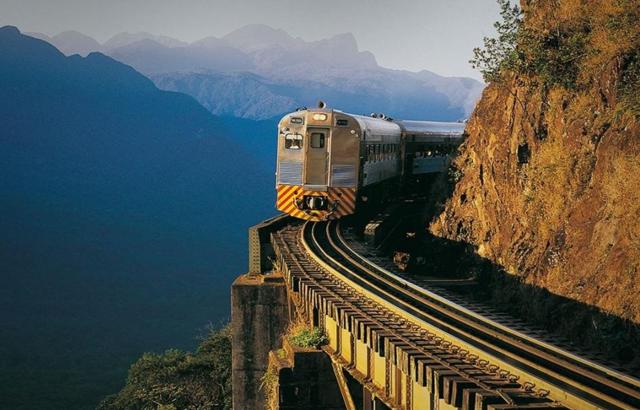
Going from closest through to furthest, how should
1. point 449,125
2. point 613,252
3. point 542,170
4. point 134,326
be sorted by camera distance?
point 613,252 → point 542,170 → point 449,125 → point 134,326

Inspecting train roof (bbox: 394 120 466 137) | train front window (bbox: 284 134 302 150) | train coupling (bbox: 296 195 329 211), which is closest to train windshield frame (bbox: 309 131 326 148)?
train front window (bbox: 284 134 302 150)

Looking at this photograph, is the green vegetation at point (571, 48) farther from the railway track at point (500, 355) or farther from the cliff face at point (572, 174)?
the railway track at point (500, 355)

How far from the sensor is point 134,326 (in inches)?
3935

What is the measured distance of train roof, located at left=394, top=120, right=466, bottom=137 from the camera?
Answer: 116 feet

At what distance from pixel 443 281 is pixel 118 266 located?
356 feet

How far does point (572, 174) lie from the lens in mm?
18625

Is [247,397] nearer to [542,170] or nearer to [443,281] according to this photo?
[443,281]

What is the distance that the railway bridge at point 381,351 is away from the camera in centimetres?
894

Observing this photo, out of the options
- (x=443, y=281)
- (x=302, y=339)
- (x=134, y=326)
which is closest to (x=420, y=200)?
(x=443, y=281)

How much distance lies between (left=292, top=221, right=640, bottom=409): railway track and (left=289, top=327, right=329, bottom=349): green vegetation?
903mm

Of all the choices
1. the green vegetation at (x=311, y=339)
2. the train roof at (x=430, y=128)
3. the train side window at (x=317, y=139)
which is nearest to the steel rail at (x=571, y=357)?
the green vegetation at (x=311, y=339)

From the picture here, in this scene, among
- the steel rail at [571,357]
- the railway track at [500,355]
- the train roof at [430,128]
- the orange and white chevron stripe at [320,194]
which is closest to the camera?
the railway track at [500,355]

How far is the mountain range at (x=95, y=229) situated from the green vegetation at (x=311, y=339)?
59.9m

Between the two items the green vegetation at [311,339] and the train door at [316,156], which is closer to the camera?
the green vegetation at [311,339]
